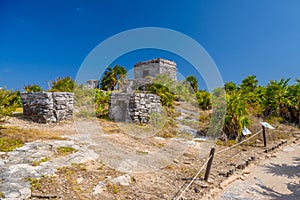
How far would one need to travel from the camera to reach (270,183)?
177 inches

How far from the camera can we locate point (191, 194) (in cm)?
372

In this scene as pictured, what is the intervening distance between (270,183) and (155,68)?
20.8 meters

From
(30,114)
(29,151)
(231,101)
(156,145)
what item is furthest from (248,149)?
(30,114)

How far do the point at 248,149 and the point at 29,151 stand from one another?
7366mm

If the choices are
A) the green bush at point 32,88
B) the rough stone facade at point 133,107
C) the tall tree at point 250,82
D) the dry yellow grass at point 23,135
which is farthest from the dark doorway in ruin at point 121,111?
the tall tree at point 250,82

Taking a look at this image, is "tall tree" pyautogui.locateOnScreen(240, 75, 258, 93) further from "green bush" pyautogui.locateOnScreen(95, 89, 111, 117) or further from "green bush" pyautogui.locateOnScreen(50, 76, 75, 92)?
"green bush" pyautogui.locateOnScreen(50, 76, 75, 92)

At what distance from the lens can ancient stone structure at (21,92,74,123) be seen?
8938mm

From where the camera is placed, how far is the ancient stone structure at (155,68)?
79.3 ft

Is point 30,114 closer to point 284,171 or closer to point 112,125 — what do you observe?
point 112,125

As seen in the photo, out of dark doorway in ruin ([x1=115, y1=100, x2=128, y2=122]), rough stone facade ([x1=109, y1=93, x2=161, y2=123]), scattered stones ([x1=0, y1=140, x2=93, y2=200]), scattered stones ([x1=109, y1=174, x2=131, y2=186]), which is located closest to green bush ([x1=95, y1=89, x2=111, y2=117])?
rough stone facade ([x1=109, y1=93, x2=161, y2=123])

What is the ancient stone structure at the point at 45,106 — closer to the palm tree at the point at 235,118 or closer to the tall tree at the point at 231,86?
the palm tree at the point at 235,118

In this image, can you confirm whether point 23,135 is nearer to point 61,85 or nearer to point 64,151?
point 64,151

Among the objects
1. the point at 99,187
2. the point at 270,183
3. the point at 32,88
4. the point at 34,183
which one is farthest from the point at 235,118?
the point at 32,88

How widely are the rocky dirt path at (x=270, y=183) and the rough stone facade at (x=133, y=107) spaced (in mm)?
6265
